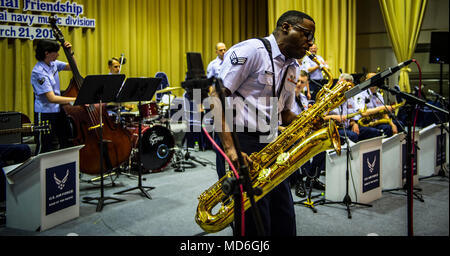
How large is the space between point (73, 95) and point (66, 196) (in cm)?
142

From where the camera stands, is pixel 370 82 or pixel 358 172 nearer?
pixel 370 82

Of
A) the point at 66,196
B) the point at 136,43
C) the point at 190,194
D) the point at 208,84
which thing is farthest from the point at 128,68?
the point at 208,84

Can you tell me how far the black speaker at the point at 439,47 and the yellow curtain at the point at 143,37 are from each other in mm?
4652

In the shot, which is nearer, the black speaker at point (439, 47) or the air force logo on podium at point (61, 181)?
the air force logo on podium at point (61, 181)

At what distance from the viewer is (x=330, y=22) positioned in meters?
8.60

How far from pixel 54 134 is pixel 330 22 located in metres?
6.26

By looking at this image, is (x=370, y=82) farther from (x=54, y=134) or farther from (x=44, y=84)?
(x=54, y=134)

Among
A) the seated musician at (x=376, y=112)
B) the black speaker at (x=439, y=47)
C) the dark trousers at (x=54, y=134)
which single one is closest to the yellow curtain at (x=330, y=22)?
the black speaker at (x=439, y=47)

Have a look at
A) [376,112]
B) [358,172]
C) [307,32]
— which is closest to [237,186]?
[307,32]

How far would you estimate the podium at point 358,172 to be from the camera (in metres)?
4.08

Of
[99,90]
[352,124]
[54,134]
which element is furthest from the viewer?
[352,124]

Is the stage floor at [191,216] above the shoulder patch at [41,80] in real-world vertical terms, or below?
below

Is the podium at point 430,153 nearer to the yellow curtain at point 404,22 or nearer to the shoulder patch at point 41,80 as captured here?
the yellow curtain at point 404,22
